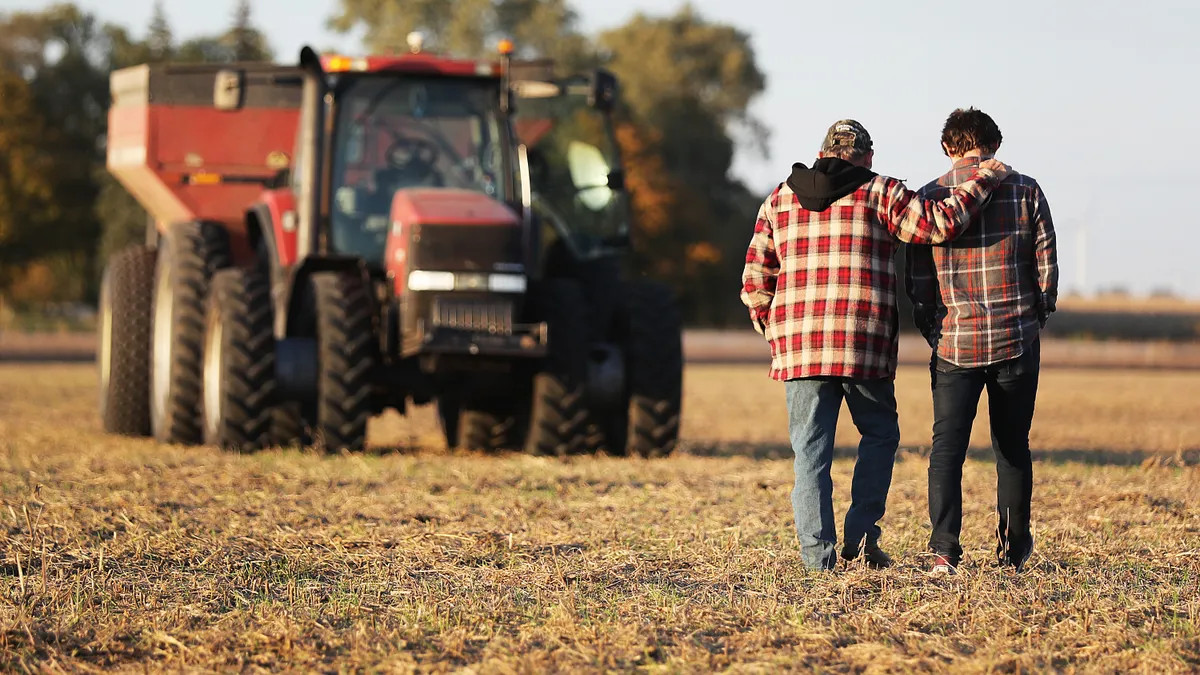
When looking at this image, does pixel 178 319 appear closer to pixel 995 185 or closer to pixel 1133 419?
pixel 995 185

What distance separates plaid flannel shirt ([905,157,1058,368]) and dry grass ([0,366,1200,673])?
83cm

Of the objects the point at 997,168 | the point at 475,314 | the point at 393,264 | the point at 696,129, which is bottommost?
the point at 475,314

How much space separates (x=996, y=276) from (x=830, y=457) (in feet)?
2.88

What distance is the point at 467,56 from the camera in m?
59.9

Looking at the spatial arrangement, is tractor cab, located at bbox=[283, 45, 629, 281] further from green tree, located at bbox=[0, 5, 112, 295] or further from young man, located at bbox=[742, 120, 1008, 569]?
green tree, located at bbox=[0, 5, 112, 295]

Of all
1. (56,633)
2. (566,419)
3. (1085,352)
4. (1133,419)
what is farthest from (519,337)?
(1085,352)

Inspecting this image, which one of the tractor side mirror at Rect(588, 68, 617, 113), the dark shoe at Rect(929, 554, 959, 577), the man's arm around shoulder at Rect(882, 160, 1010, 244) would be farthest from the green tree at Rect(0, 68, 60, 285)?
the dark shoe at Rect(929, 554, 959, 577)

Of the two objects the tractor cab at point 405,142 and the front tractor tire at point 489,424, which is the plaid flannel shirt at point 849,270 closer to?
the tractor cab at point 405,142

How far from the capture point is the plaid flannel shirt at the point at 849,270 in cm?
604

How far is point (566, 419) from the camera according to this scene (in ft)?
38.5

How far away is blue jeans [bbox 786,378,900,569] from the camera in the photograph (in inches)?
242

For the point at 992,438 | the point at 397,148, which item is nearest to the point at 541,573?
the point at 992,438

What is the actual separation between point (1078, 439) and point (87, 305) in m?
54.0

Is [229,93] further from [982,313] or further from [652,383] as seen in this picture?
[982,313]
